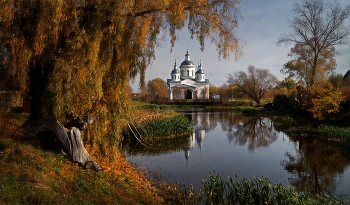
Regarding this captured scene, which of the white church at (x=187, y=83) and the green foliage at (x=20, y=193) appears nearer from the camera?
the green foliage at (x=20, y=193)

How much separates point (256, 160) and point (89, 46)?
6.95 meters

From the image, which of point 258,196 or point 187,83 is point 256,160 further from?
point 187,83

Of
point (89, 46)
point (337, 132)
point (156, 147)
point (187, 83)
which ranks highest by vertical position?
point (187, 83)

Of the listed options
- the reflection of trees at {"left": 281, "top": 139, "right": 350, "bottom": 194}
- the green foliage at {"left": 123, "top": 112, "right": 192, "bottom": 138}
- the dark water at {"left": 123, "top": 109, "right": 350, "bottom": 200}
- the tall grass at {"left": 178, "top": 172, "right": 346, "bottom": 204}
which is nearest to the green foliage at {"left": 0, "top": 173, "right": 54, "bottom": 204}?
the tall grass at {"left": 178, "top": 172, "right": 346, "bottom": 204}

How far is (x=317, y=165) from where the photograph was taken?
805 centimetres

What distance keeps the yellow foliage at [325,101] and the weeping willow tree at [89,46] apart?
10.7 meters

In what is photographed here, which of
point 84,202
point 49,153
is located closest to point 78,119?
point 49,153

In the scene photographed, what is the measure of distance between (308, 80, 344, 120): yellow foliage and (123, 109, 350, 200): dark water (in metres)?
3.08

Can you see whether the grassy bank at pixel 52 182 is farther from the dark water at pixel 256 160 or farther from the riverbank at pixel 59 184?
the dark water at pixel 256 160

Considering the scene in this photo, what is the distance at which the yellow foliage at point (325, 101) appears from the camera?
14219mm

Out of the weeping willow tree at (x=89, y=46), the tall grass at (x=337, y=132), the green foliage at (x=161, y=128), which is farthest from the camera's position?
the green foliage at (x=161, y=128)

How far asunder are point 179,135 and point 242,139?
361 cm

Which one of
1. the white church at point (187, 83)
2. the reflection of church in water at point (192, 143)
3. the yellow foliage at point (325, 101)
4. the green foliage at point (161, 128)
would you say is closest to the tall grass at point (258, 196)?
the reflection of church in water at point (192, 143)

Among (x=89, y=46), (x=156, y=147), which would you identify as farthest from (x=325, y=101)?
(x=89, y=46)
